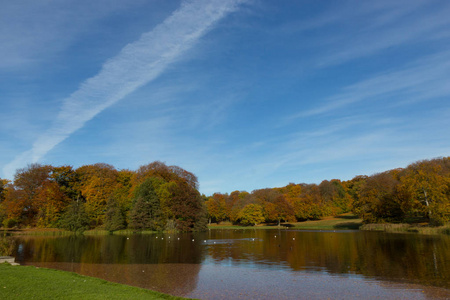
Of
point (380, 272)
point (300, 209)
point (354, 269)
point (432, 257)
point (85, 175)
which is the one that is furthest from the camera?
point (300, 209)

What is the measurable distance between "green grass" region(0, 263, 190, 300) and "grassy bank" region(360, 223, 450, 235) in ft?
160

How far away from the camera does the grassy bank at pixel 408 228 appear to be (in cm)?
4381

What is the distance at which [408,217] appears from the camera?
65562 millimetres

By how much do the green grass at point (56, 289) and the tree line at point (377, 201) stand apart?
51.0 meters

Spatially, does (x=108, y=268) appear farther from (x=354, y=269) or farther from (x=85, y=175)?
(x=85, y=175)

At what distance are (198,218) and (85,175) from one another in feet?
90.6

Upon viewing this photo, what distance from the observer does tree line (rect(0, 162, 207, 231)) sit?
190 ft

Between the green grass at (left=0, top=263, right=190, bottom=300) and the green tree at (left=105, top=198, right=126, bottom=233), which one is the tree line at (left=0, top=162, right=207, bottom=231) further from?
the green grass at (left=0, top=263, right=190, bottom=300)

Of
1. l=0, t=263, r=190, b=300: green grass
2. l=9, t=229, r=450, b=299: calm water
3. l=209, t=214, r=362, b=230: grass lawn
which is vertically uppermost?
l=0, t=263, r=190, b=300: green grass

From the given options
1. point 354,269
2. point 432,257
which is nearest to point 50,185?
point 354,269

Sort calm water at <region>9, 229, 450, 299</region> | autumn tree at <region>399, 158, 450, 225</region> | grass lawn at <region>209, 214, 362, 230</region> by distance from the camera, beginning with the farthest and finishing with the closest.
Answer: grass lawn at <region>209, 214, 362, 230</region>
autumn tree at <region>399, 158, 450, 225</region>
calm water at <region>9, 229, 450, 299</region>

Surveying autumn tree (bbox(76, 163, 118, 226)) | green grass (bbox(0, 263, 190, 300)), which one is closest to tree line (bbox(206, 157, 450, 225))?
autumn tree (bbox(76, 163, 118, 226))

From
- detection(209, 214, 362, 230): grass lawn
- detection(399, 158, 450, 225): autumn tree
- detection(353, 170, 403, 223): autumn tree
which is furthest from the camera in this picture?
detection(209, 214, 362, 230): grass lawn

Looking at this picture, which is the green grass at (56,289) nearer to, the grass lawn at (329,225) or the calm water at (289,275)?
the calm water at (289,275)
